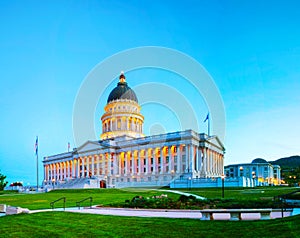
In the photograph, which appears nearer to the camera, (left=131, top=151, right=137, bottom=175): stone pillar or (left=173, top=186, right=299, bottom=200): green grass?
(left=173, top=186, right=299, bottom=200): green grass

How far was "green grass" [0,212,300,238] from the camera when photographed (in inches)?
483

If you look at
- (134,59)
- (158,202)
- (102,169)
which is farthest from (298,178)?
(158,202)

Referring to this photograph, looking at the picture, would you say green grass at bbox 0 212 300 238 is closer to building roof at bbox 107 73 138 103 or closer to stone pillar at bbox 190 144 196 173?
stone pillar at bbox 190 144 196 173

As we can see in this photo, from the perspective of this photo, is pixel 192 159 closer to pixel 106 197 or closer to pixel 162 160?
pixel 162 160

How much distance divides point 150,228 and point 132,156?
89.2 m

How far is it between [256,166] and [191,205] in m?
140

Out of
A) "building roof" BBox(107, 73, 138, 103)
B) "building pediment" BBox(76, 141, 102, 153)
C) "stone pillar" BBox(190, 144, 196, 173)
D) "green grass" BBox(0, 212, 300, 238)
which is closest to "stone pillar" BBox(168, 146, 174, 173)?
"stone pillar" BBox(190, 144, 196, 173)

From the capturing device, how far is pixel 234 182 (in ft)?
231

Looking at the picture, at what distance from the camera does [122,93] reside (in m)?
128

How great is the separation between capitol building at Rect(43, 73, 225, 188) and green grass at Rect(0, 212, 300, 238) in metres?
61.6

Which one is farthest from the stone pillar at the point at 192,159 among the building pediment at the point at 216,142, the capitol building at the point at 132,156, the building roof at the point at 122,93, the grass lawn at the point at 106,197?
the building roof at the point at 122,93

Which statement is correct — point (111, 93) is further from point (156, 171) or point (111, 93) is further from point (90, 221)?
point (90, 221)

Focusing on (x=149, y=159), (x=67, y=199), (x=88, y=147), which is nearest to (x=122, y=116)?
(x=88, y=147)

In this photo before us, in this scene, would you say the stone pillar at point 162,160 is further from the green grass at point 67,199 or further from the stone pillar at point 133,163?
the green grass at point 67,199
